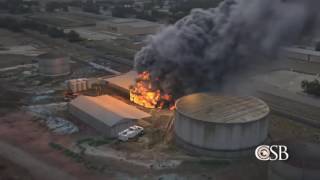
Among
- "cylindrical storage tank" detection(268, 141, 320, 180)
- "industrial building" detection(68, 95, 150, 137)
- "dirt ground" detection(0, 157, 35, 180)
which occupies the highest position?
"cylindrical storage tank" detection(268, 141, 320, 180)

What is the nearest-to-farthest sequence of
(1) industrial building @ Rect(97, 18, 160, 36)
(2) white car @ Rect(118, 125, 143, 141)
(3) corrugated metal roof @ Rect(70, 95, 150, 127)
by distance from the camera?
(2) white car @ Rect(118, 125, 143, 141)
(3) corrugated metal roof @ Rect(70, 95, 150, 127)
(1) industrial building @ Rect(97, 18, 160, 36)

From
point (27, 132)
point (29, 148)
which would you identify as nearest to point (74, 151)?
point (29, 148)

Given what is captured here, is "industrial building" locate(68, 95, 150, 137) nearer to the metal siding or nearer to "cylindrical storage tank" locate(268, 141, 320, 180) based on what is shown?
the metal siding

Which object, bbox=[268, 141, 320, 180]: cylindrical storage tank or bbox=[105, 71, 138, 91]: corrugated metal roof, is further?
bbox=[105, 71, 138, 91]: corrugated metal roof

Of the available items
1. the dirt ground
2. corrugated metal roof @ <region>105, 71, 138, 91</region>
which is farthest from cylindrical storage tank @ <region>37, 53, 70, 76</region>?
the dirt ground

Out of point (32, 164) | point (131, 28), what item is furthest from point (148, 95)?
point (131, 28)

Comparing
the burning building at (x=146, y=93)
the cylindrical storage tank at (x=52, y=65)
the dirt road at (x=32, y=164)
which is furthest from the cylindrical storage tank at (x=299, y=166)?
the cylindrical storage tank at (x=52, y=65)

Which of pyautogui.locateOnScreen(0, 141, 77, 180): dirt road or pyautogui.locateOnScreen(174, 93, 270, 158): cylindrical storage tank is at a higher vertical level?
pyautogui.locateOnScreen(174, 93, 270, 158): cylindrical storage tank
